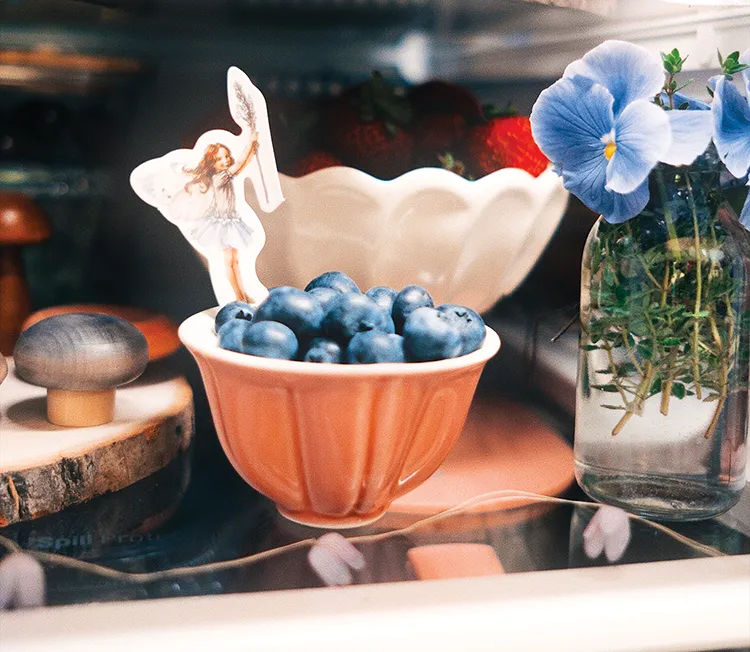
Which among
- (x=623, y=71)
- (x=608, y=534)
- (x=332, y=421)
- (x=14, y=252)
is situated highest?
(x=623, y=71)

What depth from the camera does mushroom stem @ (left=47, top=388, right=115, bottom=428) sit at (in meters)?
0.58

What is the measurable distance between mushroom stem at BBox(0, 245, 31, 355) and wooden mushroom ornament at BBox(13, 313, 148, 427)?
110 mm

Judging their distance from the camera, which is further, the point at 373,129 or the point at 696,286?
the point at 373,129

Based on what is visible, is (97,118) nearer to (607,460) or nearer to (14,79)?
(14,79)

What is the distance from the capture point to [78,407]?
0.58 m

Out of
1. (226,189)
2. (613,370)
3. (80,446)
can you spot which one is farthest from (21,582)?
(613,370)

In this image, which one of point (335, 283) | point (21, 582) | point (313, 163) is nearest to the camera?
point (21, 582)

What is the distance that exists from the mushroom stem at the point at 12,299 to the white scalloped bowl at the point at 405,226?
0.21 metres

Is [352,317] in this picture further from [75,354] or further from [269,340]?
[75,354]

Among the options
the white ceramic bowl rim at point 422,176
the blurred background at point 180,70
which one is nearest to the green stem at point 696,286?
the white ceramic bowl rim at point 422,176

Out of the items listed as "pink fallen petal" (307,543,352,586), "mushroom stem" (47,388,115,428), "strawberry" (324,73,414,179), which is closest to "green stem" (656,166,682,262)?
"strawberry" (324,73,414,179)

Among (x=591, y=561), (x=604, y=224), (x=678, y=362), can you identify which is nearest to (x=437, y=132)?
(x=604, y=224)

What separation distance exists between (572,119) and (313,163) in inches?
9.2

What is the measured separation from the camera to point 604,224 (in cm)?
61
